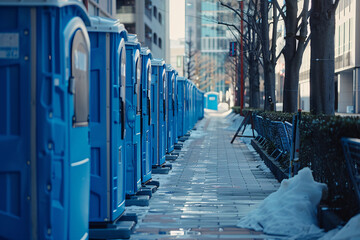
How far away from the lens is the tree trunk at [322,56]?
494 inches

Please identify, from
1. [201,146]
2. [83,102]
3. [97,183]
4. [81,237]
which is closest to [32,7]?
[83,102]

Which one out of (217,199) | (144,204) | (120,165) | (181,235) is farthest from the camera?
(217,199)

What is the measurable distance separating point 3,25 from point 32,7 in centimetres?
29

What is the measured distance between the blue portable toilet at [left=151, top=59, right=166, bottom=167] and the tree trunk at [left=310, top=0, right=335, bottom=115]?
3.26 m

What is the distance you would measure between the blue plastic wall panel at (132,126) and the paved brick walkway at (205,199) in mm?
491

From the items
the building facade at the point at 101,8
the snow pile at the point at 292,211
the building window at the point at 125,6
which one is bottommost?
the snow pile at the point at 292,211

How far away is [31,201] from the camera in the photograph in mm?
5434

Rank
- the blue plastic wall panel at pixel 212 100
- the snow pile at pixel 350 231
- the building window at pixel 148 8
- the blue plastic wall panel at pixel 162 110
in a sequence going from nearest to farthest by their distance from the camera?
the snow pile at pixel 350 231
the blue plastic wall panel at pixel 162 110
the building window at pixel 148 8
the blue plastic wall panel at pixel 212 100

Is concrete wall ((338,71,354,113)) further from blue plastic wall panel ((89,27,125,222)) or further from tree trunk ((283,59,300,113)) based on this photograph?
blue plastic wall panel ((89,27,125,222))

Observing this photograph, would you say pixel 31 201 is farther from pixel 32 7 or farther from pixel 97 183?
pixel 97 183

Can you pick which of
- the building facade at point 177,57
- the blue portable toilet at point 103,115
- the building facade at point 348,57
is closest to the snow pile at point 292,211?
the blue portable toilet at point 103,115

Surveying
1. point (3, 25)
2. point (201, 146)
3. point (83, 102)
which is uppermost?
point (3, 25)

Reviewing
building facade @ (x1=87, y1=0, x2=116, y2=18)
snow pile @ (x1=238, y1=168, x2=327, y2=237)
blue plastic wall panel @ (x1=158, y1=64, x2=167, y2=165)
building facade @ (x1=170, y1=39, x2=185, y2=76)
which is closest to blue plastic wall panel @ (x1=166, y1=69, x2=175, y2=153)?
blue plastic wall panel @ (x1=158, y1=64, x2=167, y2=165)

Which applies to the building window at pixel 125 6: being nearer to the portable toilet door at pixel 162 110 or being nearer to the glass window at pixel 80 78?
the portable toilet door at pixel 162 110
